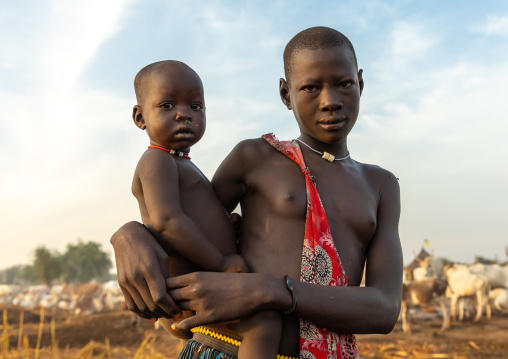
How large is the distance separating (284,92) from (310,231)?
652 mm

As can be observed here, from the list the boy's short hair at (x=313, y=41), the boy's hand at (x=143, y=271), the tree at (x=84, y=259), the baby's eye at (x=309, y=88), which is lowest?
the boy's hand at (x=143, y=271)

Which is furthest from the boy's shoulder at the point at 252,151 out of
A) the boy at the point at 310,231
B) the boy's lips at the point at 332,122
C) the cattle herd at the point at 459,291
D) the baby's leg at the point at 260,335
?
the cattle herd at the point at 459,291

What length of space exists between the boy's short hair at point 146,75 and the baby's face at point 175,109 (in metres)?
0.03

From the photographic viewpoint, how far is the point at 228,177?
2006 millimetres

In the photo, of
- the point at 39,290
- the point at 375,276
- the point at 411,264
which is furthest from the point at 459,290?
the point at 39,290

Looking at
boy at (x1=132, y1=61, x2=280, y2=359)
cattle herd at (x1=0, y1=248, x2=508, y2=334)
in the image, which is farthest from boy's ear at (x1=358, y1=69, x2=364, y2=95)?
cattle herd at (x1=0, y1=248, x2=508, y2=334)

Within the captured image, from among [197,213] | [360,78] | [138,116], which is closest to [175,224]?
[197,213]

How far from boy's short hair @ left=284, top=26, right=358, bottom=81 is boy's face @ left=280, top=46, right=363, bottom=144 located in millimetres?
27

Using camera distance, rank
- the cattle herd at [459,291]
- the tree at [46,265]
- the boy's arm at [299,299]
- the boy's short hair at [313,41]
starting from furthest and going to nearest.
→ the tree at [46,265], the cattle herd at [459,291], the boy's short hair at [313,41], the boy's arm at [299,299]

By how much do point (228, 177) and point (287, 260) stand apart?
0.42m

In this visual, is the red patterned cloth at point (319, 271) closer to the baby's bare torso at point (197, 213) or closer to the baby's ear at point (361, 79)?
the baby's bare torso at point (197, 213)

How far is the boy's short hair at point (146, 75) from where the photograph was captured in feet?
6.79

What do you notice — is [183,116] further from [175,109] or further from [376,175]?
[376,175]

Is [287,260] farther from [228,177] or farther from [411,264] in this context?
[411,264]
